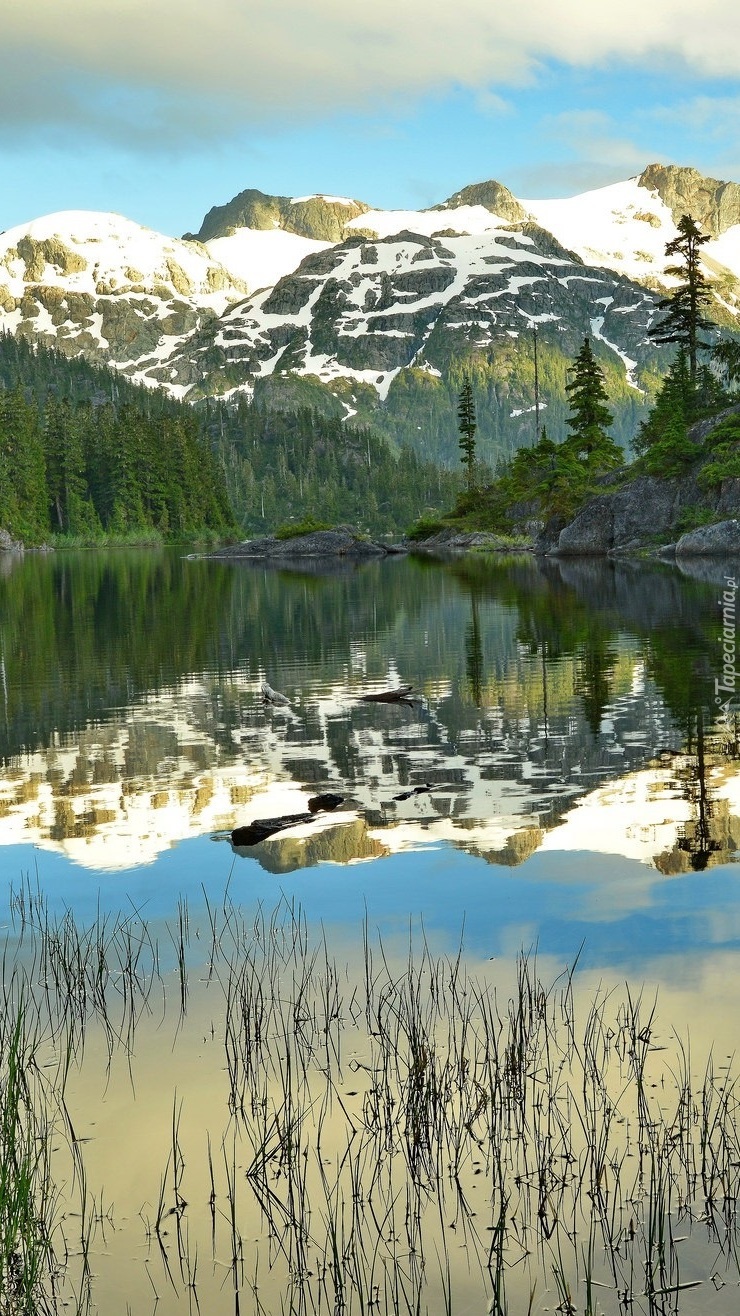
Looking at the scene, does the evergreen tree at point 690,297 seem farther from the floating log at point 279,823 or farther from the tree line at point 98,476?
the tree line at point 98,476

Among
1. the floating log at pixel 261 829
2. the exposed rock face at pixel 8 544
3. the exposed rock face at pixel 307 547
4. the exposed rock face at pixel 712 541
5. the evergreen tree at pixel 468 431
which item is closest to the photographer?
the floating log at pixel 261 829

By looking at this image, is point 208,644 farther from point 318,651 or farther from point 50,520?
point 50,520

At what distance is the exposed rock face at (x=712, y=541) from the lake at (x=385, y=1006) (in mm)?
56237

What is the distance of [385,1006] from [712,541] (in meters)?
72.7

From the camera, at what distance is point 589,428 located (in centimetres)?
11469

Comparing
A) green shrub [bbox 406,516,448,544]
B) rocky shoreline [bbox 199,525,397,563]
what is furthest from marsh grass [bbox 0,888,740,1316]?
green shrub [bbox 406,516,448,544]

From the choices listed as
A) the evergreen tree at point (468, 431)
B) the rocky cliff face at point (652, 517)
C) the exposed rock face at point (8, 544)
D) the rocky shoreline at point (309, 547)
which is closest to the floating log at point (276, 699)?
the rocky cliff face at point (652, 517)

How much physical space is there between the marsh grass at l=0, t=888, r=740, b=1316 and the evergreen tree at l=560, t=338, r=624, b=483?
102m

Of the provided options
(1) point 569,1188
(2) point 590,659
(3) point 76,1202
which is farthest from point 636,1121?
(2) point 590,659

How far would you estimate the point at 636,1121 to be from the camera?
7586 mm

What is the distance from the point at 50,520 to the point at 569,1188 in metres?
171

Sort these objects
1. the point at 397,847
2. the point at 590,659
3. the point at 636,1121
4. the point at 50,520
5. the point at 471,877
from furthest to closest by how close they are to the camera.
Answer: the point at 50,520, the point at 590,659, the point at 397,847, the point at 471,877, the point at 636,1121

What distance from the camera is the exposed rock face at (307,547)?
13012 cm

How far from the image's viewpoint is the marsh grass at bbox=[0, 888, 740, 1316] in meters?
6.17
